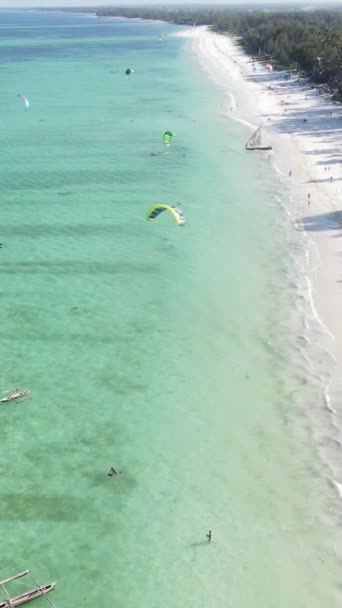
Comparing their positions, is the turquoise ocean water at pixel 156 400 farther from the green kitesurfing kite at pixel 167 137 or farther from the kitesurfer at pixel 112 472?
the green kitesurfing kite at pixel 167 137

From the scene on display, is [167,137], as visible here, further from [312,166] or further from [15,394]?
[15,394]

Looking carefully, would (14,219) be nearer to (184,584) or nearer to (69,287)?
(69,287)

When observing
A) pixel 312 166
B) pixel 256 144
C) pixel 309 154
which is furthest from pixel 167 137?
pixel 312 166

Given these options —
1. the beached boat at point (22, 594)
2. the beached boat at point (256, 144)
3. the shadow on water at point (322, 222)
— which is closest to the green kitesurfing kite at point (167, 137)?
the beached boat at point (256, 144)

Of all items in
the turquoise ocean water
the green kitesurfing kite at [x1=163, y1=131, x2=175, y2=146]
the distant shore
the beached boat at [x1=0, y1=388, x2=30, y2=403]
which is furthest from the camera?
the green kitesurfing kite at [x1=163, y1=131, x2=175, y2=146]

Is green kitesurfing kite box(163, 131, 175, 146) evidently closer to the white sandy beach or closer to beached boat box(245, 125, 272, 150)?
beached boat box(245, 125, 272, 150)

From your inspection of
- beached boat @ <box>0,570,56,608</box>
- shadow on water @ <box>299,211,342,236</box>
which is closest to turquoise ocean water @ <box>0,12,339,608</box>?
beached boat @ <box>0,570,56,608</box>

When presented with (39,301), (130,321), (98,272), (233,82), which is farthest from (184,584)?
(233,82)
